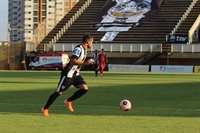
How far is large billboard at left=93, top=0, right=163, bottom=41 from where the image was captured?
3152 inches

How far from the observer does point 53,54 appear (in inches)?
2896

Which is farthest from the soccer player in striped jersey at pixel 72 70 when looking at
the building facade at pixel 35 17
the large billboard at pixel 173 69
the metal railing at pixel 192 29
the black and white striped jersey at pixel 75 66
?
the building facade at pixel 35 17

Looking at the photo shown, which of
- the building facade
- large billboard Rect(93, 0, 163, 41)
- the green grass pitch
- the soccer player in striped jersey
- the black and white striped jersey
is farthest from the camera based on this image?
the building facade

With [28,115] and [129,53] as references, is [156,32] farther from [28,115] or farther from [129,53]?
[28,115]

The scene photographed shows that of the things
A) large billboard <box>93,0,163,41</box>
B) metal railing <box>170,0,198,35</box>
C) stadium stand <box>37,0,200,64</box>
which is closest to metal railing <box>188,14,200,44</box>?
stadium stand <box>37,0,200,64</box>

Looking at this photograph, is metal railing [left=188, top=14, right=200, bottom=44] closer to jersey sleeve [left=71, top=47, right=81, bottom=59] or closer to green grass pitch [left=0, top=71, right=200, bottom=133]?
green grass pitch [left=0, top=71, right=200, bottom=133]

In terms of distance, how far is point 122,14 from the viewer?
83625 mm

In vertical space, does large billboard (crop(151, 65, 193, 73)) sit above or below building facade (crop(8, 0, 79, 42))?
below

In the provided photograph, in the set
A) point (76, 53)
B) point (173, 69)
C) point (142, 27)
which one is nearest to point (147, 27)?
point (142, 27)

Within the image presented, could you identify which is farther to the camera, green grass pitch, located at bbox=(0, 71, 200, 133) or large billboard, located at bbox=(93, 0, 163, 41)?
large billboard, located at bbox=(93, 0, 163, 41)

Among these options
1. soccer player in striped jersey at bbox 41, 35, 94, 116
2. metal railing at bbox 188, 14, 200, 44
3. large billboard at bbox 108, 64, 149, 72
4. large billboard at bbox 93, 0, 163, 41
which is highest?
large billboard at bbox 93, 0, 163, 41

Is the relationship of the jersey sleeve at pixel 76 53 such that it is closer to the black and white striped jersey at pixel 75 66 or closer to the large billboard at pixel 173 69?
the black and white striped jersey at pixel 75 66

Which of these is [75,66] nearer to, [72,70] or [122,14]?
[72,70]

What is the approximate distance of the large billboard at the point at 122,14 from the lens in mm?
80062
